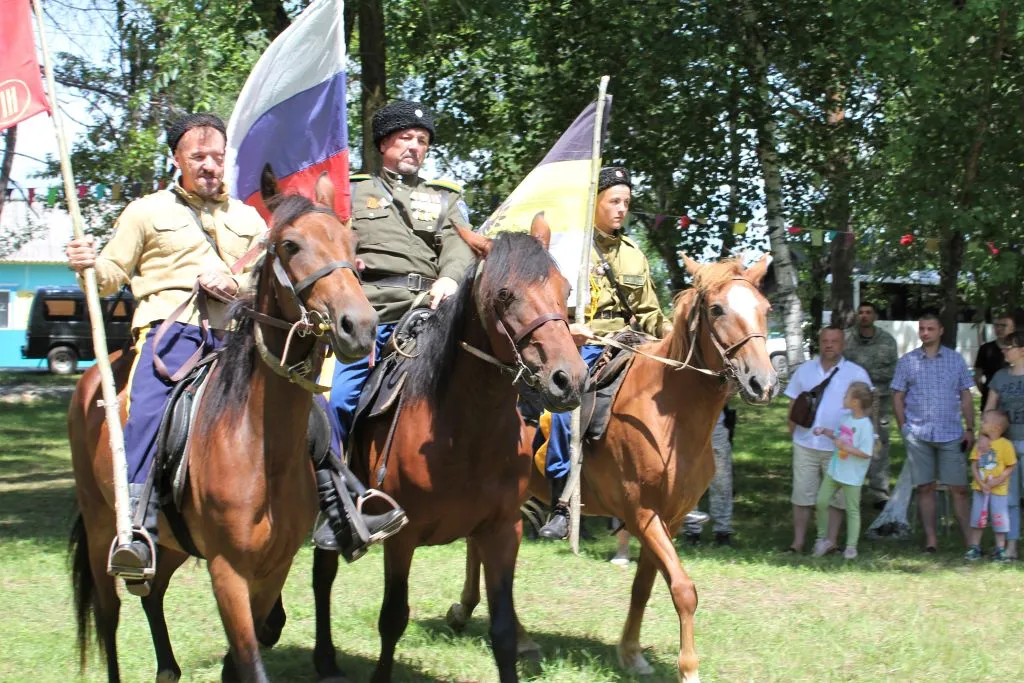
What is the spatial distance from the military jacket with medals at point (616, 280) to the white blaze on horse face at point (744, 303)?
1120 mm

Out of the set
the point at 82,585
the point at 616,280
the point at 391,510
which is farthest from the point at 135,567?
the point at 616,280

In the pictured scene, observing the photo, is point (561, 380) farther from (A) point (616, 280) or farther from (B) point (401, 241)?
(A) point (616, 280)

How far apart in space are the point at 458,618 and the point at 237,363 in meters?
3.56

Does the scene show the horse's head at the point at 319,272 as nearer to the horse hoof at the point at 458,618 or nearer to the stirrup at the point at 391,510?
the stirrup at the point at 391,510

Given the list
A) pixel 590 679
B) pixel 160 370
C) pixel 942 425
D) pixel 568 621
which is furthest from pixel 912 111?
pixel 160 370

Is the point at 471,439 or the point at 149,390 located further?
the point at 471,439

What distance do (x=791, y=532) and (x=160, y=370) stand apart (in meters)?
9.19

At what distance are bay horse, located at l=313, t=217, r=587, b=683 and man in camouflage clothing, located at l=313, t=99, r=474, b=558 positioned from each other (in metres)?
0.57

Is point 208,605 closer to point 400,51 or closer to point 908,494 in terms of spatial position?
point 908,494

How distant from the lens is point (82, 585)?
262 inches

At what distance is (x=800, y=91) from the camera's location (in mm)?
13781

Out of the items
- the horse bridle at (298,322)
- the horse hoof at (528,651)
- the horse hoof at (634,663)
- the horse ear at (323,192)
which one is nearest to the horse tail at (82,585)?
the horse bridle at (298,322)

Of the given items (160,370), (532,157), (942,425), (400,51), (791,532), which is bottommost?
(791,532)

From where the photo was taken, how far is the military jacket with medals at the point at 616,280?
789 cm
